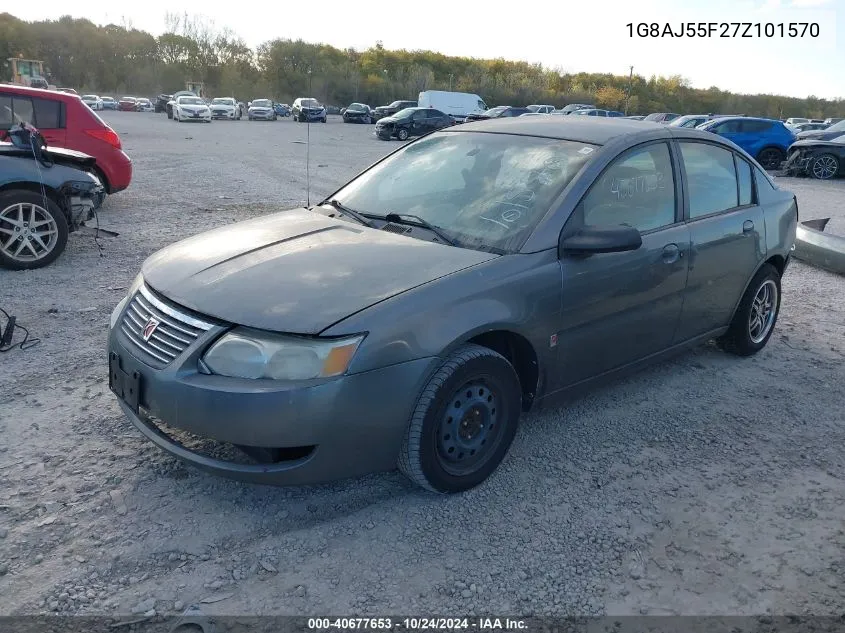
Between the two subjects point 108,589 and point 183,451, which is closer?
point 108,589

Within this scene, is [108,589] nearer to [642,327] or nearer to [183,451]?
[183,451]

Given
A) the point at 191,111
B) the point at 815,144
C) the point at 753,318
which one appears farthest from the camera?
the point at 191,111

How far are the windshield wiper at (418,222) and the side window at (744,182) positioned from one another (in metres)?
2.35

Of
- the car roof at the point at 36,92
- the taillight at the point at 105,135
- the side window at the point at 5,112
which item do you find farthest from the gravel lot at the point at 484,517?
the car roof at the point at 36,92

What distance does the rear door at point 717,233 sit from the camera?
13.7 ft

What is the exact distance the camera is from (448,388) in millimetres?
2936

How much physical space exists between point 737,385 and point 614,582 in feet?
7.86

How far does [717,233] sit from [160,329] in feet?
10.8

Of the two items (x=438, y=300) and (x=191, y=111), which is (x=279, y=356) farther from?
(x=191, y=111)

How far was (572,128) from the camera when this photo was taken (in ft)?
13.2

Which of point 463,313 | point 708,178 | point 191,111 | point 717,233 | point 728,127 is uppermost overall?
point 191,111

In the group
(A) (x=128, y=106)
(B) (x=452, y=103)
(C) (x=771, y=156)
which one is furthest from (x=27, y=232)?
(A) (x=128, y=106)

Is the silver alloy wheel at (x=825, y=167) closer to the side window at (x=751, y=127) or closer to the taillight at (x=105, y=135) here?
the side window at (x=751, y=127)

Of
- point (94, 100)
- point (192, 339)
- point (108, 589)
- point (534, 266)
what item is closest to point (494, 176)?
point (534, 266)
